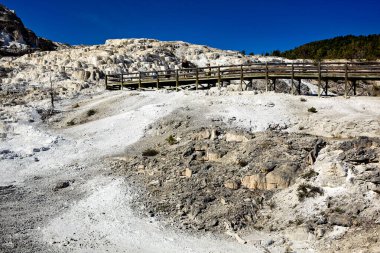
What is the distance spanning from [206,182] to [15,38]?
222 feet

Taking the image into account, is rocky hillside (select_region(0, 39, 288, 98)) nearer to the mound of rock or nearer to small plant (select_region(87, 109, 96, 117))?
small plant (select_region(87, 109, 96, 117))

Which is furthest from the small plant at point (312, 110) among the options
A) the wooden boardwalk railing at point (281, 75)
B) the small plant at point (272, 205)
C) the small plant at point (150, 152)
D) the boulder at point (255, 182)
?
the small plant at point (150, 152)

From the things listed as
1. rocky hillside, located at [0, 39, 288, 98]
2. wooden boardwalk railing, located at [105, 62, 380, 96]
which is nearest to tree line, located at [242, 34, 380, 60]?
rocky hillside, located at [0, 39, 288, 98]

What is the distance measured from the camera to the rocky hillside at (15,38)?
6339 cm

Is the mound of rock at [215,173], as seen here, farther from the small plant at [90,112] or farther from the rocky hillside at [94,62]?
the rocky hillside at [94,62]

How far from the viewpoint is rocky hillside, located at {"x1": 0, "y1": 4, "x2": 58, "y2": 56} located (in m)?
63.4

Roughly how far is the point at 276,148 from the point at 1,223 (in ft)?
39.9

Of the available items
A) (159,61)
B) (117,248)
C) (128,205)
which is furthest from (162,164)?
(159,61)

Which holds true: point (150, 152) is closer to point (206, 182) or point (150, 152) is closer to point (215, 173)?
point (215, 173)

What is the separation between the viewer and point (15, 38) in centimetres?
7025

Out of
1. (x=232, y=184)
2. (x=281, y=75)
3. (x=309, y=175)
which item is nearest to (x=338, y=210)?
(x=309, y=175)

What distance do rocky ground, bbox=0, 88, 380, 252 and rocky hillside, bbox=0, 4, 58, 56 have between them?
44.3 meters

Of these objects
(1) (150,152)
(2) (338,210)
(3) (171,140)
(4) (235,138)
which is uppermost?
(4) (235,138)

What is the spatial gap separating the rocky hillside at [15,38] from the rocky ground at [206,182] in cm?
4431
